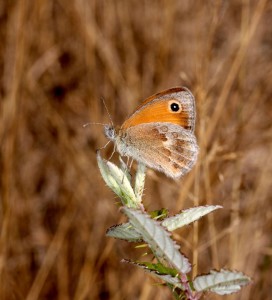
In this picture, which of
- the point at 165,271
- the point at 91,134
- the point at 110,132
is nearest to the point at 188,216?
the point at 165,271

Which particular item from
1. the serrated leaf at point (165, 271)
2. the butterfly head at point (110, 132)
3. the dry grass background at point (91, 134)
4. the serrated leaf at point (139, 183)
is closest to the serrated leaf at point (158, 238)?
the serrated leaf at point (165, 271)

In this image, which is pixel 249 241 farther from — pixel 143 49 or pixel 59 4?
pixel 59 4

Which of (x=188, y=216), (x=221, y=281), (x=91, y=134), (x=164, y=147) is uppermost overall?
(x=91, y=134)

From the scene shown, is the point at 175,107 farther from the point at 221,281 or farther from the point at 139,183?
the point at 221,281

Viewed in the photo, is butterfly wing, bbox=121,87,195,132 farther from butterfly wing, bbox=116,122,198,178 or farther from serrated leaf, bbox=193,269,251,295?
serrated leaf, bbox=193,269,251,295

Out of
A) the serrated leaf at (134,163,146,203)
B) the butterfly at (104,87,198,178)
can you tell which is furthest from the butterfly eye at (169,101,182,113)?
the serrated leaf at (134,163,146,203)

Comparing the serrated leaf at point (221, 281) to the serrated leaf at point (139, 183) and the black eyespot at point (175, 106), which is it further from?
the black eyespot at point (175, 106)
